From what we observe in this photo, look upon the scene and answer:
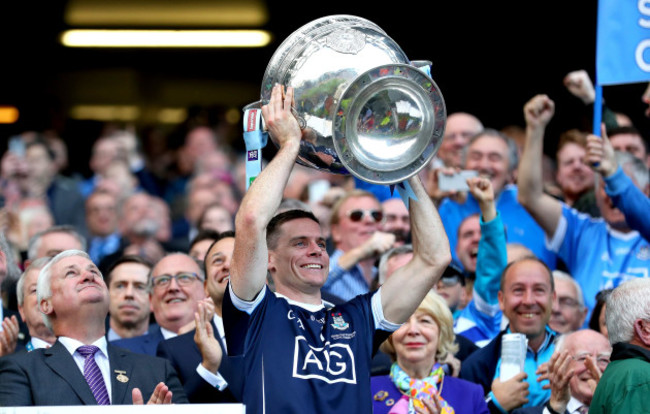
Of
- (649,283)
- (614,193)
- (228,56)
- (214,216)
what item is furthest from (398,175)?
(228,56)

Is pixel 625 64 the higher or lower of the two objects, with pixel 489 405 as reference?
higher

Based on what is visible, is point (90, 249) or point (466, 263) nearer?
point (466, 263)

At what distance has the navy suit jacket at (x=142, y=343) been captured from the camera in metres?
7.79

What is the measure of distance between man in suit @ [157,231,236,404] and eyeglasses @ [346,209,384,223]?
1.49 meters

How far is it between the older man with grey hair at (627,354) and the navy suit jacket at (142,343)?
290 centimetres

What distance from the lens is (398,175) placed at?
18.7ft

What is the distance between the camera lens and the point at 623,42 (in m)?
8.05

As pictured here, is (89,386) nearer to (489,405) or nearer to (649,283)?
(489,405)

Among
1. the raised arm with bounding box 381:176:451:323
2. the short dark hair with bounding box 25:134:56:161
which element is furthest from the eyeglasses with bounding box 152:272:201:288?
the short dark hair with bounding box 25:134:56:161

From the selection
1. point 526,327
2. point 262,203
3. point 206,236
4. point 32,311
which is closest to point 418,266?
point 262,203

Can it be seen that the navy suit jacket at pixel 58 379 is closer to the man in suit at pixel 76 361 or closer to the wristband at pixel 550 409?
the man in suit at pixel 76 361

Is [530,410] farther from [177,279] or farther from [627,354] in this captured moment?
[177,279]

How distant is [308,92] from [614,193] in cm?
310

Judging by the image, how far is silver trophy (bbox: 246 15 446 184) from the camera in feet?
18.3
